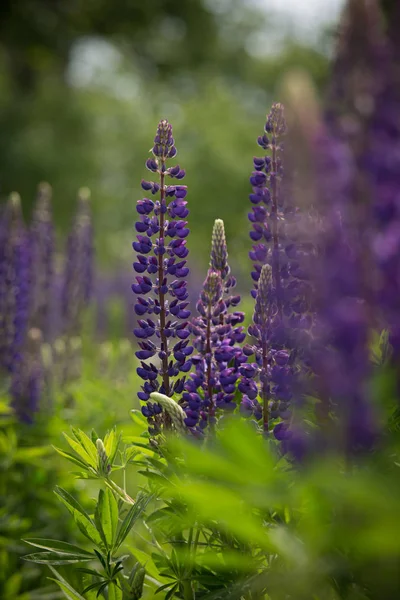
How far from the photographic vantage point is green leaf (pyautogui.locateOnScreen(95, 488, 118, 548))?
1.43 meters

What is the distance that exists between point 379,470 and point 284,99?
59cm

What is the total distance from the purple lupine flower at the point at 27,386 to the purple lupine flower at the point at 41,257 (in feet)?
2.44

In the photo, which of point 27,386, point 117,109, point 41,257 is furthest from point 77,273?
point 117,109

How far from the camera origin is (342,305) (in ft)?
2.94

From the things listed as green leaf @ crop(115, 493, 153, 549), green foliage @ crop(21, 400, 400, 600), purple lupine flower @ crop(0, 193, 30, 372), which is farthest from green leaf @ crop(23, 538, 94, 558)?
purple lupine flower @ crop(0, 193, 30, 372)

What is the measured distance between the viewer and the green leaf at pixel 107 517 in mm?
1427

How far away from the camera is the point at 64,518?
3061 mm

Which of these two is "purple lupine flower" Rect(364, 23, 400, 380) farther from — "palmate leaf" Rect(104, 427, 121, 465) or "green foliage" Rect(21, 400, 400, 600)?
"palmate leaf" Rect(104, 427, 121, 465)

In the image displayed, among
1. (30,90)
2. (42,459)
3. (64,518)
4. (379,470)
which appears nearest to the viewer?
(379,470)

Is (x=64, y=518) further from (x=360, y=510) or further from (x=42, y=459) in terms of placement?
(x=360, y=510)

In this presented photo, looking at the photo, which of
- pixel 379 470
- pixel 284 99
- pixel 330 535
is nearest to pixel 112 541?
pixel 379 470

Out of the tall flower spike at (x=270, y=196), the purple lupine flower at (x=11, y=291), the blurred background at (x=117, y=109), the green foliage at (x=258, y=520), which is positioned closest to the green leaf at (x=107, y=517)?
the green foliage at (x=258, y=520)

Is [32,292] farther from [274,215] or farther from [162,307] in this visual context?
[274,215]

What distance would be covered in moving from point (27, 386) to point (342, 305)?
259 cm
